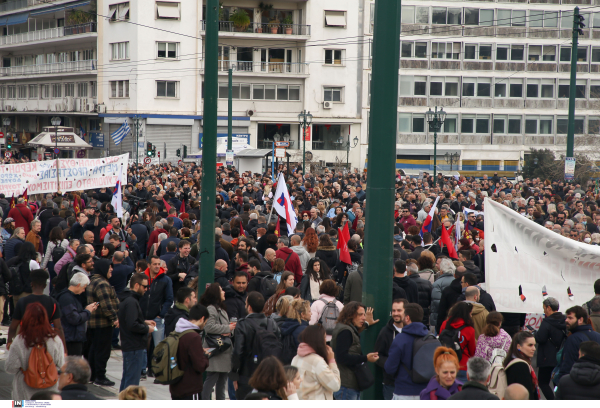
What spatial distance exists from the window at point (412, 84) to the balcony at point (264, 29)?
8.21m

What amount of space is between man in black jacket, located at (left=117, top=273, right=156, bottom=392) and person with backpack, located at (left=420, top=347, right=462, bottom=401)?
3549 millimetres

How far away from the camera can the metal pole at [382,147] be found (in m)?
5.43

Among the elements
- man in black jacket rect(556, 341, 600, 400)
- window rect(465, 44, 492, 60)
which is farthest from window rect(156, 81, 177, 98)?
man in black jacket rect(556, 341, 600, 400)

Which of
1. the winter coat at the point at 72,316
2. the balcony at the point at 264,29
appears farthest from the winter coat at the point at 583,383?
the balcony at the point at 264,29

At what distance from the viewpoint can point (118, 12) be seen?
161ft

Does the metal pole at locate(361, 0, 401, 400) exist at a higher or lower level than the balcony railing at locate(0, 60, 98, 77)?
lower

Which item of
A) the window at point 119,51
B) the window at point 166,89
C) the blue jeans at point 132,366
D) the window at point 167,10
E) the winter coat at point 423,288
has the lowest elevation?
the blue jeans at point 132,366

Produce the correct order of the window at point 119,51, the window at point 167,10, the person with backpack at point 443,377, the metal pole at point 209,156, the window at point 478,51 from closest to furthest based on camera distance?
the person with backpack at point 443,377, the metal pole at point 209,156, the window at point 167,10, the window at point 119,51, the window at point 478,51

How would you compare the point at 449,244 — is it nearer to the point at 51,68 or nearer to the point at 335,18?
the point at 335,18

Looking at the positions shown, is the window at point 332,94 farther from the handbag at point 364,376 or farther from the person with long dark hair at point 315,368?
the person with long dark hair at point 315,368

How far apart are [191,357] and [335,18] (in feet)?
153

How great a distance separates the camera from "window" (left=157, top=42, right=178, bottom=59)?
47.9m

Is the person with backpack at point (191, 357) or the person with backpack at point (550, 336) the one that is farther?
the person with backpack at point (550, 336)

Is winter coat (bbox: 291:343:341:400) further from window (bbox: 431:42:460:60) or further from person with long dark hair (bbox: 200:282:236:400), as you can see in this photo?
window (bbox: 431:42:460:60)
